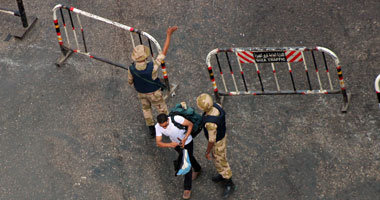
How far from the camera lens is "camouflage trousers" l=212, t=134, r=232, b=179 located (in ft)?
28.3

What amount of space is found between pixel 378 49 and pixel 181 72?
3.52 m

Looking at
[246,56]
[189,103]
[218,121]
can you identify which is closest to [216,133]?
[218,121]

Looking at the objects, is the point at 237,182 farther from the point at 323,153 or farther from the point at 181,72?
the point at 181,72

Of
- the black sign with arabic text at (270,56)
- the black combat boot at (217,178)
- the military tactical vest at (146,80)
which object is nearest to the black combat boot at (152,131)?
the military tactical vest at (146,80)

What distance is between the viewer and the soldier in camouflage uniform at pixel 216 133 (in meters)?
8.21

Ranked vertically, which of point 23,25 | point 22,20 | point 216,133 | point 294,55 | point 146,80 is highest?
point 22,20

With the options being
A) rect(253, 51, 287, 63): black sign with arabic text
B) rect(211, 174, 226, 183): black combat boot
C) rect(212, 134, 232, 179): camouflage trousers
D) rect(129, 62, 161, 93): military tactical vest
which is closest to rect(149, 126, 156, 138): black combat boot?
rect(129, 62, 161, 93): military tactical vest

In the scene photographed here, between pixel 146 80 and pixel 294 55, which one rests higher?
pixel 146 80

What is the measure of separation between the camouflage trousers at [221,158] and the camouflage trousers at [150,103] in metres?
1.40

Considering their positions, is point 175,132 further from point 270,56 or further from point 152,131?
point 270,56

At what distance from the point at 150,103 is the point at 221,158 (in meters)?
1.67

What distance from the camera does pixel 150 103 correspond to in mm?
9828

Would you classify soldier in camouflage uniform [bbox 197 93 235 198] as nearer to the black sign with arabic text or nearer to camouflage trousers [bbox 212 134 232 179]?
camouflage trousers [bbox 212 134 232 179]

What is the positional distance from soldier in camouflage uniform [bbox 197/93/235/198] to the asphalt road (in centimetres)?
38
